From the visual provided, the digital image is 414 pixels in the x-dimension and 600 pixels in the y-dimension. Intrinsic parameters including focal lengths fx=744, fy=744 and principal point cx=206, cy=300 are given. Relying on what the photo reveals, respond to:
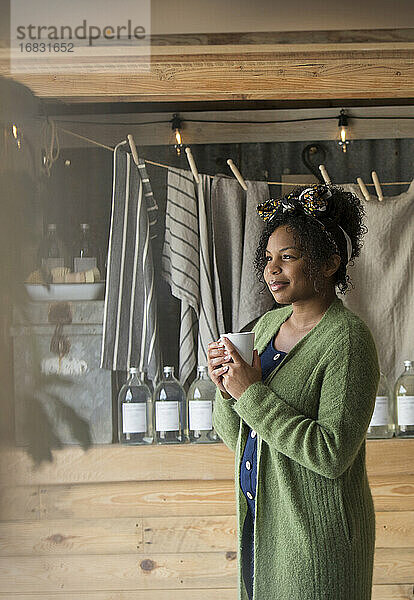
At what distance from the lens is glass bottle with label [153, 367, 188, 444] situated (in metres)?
1.40

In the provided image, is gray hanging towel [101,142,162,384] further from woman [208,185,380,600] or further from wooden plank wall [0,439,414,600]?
woman [208,185,380,600]

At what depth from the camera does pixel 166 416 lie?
1401 millimetres

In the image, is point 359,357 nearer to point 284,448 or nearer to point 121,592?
point 284,448

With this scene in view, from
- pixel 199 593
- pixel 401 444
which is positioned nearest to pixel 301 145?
pixel 401 444

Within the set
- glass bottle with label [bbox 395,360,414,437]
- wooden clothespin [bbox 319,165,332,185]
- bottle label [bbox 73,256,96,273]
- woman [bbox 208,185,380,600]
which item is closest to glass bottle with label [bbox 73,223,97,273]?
bottle label [bbox 73,256,96,273]

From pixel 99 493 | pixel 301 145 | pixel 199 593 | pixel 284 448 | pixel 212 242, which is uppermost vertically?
pixel 301 145

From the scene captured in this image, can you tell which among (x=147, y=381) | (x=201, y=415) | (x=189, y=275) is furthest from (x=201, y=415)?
(x=189, y=275)

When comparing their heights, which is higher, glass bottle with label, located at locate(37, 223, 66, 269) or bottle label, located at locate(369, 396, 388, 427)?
glass bottle with label, located at locate(37, 223, 66, 269)

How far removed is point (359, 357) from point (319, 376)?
0.05 meters

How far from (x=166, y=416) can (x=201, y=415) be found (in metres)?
0.07

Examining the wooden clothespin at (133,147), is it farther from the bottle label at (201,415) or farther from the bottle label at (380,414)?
the bottle label at (380,414)

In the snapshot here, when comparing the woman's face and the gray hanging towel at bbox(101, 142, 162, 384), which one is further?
the gray hanging towel at bbox(101, 142, 162, 384)

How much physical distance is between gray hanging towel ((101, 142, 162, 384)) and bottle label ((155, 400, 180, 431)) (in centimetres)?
5

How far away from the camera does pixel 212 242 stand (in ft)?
4.80
